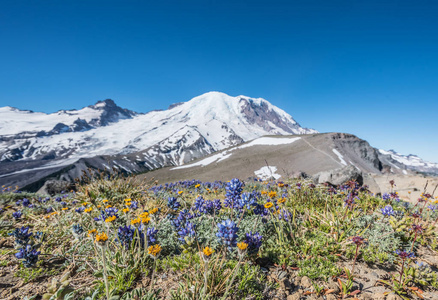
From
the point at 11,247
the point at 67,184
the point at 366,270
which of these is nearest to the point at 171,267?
the point at 366,270

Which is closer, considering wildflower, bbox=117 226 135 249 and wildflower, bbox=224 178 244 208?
wildflower, bbox=117 226 135 249

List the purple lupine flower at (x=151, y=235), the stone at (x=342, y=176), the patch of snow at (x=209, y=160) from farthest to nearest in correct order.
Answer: the patch of snow at (x=209, y=160)
the stone at (x=342, y=176)
the purple lupine flower at (x=151, y=235)

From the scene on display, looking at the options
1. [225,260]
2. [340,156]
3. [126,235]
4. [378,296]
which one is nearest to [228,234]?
[225,260]

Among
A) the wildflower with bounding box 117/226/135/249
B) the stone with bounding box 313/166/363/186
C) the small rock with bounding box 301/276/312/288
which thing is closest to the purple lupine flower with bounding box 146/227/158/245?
the wildflower with bounding box 117/226/135/249

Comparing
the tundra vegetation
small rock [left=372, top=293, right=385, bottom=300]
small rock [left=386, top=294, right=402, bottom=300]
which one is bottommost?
small rock [left=372, top=293, right=385, bottom=300]

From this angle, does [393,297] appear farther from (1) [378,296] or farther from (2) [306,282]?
(2) [306,282]

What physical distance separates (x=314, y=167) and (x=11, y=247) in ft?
144

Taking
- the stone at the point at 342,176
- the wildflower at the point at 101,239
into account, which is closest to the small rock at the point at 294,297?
Answer: the wildflower at the point at 101,239

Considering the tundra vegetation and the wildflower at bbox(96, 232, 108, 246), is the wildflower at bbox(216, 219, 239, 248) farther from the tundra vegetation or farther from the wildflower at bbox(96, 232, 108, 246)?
the wildflower at bbox(96, 232, 108, 246)

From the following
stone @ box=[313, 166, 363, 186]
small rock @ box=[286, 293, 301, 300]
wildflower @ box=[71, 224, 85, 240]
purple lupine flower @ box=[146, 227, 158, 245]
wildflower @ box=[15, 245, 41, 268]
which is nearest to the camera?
small rock @ box=[286, 293, 301, 300]

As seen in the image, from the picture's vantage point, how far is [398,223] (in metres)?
3.94

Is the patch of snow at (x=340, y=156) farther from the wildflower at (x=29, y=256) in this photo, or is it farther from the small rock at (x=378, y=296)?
the wildflower at (x=29, y=256)

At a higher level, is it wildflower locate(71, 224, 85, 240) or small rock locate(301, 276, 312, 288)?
wildflower locate(71, 224, 85, 240)

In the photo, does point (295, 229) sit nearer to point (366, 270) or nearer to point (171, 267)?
point (366, 270)
